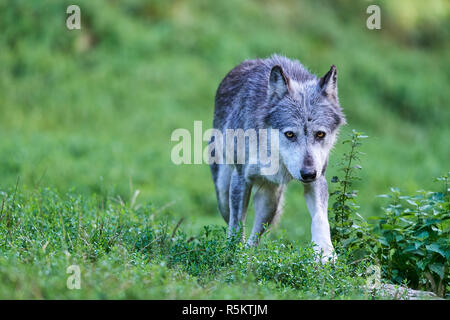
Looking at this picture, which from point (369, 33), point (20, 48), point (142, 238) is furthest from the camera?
point (369, 33)

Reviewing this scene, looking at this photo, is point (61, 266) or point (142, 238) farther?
point (142, 238)

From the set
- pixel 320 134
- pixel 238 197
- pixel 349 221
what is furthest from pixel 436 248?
pixel 238 197

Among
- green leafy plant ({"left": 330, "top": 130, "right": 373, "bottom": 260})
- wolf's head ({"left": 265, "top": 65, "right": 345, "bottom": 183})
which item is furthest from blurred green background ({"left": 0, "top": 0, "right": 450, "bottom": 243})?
wolf's head ({"left": 265, "top": 65, "right": 345, "bottom": 183})

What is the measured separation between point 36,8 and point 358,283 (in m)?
15.3

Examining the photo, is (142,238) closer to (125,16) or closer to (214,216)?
(214,216)

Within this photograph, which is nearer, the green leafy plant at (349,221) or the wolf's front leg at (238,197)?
the green leafy plant at (349,221)

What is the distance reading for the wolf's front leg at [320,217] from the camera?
5609 millimetres

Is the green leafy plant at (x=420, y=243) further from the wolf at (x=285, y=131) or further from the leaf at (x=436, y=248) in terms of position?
the wolf at (x=285, y=131)

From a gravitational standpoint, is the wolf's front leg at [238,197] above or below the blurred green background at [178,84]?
below

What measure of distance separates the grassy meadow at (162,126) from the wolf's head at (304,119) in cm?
80

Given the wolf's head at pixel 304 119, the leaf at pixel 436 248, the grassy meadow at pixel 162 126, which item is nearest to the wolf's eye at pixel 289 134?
the wolf's head at pixel 304 119

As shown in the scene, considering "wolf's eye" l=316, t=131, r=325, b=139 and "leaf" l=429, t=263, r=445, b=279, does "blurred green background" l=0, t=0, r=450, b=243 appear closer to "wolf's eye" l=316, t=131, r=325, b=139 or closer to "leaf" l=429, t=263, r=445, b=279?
"wolf's eye" l=316, t=131, r=325, b=139

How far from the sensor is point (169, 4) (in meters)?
19.8

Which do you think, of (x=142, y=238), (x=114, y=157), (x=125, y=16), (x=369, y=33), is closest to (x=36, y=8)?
(x=125, y=16)
